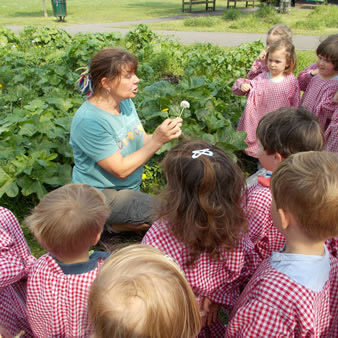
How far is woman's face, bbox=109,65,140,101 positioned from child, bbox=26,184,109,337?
1.24 m

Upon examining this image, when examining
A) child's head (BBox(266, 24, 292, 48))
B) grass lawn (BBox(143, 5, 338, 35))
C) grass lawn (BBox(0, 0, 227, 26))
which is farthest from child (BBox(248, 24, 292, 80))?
grass lawn (BBox(0, 0, 227, 26))

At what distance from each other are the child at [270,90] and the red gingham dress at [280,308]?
107 inches

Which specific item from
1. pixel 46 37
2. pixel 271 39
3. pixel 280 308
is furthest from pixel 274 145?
pixel 46 37

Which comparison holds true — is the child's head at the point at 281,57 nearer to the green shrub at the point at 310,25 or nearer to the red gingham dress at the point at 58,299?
the red gingham dress at the point at 58,299

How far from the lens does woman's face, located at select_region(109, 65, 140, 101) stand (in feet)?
9.02

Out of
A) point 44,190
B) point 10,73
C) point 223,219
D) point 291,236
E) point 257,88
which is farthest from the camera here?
point 10,73

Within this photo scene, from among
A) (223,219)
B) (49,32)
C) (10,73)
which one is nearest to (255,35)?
(49,32)

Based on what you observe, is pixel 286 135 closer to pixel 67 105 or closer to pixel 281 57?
pixel 281 57

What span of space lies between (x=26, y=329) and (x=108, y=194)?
3.84 ft

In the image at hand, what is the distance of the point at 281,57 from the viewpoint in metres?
3.81

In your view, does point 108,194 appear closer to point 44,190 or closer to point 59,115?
point 44,190

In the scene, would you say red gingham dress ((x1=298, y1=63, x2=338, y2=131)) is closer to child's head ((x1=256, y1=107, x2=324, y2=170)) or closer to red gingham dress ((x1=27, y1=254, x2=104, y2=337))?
child's head ((x1=256, y1=107, x2=324, y2=170))

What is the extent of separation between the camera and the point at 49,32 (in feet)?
30.1

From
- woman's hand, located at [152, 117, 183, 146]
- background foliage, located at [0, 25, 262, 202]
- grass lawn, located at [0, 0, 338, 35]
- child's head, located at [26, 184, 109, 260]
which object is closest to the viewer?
child's head, located at [26, 184, 109, 260]
